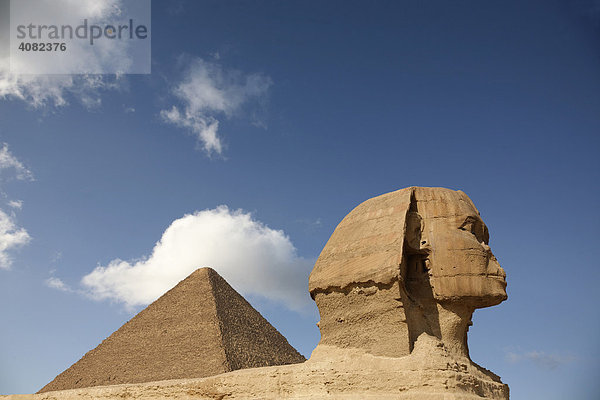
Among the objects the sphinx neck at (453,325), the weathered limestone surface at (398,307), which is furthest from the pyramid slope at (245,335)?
the sphinx neck at (453,325)

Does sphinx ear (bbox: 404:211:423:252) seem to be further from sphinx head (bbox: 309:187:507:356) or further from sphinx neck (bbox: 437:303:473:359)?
sphinx neck (bbox: 437:303:473:359)

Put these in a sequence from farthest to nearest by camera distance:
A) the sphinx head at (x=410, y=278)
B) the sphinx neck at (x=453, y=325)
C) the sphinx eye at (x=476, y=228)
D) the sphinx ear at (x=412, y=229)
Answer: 1. the sphinx eye at (x=476, y=228)
2. the sphinx ear at (x=412, y=229)
3. the sphinx neck at (x=453, y=325)
4. the sphinx head at (x=410, y=278)

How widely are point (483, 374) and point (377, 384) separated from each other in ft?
4.09

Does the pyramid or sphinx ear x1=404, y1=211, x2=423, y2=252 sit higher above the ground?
the pyramid

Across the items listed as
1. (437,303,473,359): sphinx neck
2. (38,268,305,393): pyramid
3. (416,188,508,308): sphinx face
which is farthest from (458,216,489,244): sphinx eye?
(38,268,305,393): pyramid

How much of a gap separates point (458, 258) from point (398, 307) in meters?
0.77

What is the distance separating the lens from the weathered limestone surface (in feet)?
16.8

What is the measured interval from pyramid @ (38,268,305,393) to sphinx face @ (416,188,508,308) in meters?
56.9

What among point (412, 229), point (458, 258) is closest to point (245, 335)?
point (412, 229)

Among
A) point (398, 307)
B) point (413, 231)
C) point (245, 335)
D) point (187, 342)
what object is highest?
point (245, 335)

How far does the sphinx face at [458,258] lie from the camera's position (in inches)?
219

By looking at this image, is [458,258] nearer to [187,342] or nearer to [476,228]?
[476,228]

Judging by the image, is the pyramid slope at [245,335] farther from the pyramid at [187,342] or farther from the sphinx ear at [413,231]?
the sphinx ear at [413,231]

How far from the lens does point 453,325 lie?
559 cm
